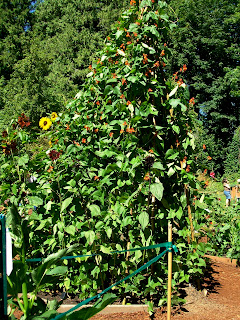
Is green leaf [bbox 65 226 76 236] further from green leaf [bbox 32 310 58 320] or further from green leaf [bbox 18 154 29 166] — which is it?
green leaf [bbox 32 310 58 320]

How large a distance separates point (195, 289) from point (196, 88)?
834 inches

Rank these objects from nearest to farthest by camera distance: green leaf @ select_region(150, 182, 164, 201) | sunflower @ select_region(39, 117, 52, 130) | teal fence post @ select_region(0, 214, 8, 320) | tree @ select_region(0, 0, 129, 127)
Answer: teal fence post @ select_region(0, 214, 8, 320) < green leaf @ select_region(150, 182, 164, 201) < sunflower @ select_region(39, 117, 52, 130) < tree @ select_region(0, 0, 129, 127)

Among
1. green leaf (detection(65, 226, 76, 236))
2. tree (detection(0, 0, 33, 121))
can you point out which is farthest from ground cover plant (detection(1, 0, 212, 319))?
tree (detection(0, 0, 33, 121))

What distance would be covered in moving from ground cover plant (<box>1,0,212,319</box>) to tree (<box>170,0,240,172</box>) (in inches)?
809

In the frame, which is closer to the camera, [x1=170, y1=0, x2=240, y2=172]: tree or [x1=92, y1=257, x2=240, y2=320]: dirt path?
[x1=92, y1=257, x2=240, y2=320]: dirt path

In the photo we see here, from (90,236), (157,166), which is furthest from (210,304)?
(157,166)

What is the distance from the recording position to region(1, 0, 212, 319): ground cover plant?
2.75m

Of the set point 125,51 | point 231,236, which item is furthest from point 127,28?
point 231,236

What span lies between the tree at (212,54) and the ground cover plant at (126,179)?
20547mm

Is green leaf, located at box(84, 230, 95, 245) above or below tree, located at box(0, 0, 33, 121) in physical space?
below

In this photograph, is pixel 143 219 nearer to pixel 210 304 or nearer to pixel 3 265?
pixel 210 304

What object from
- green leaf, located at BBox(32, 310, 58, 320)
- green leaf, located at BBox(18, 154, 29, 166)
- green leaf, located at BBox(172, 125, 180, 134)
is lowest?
green leaf, located at BBox(32, 310, 58, 320)

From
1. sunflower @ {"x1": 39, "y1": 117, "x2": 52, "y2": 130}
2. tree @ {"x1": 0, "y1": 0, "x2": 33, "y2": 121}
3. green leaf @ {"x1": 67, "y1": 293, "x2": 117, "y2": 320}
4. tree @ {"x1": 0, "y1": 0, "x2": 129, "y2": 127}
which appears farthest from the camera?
tree @ {"x1": 0, "y1": 0, "x2": 33, "y2": 121}

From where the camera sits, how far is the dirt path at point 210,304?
2807 mm
